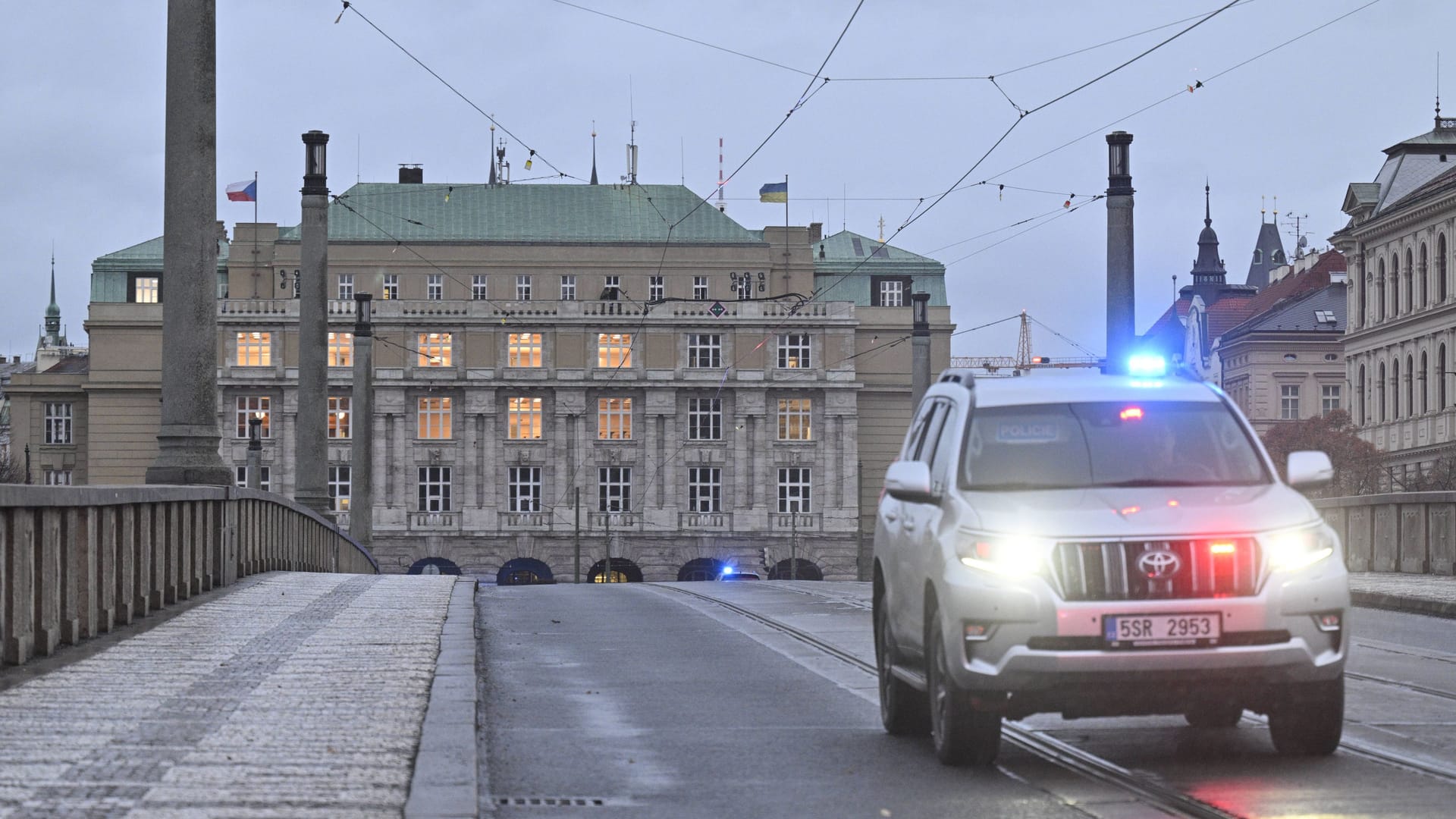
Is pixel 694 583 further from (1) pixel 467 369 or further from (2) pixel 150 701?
(1) pixel 467 369

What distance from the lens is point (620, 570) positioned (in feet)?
334

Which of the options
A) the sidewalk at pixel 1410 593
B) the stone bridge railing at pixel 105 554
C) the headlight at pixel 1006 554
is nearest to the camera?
the headlight at pixel 1006 554

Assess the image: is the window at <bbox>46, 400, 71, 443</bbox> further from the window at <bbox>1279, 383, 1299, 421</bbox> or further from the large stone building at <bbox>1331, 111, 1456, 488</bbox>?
the large stone building at <bbox>1331, 111, 1456, 488</bbox>

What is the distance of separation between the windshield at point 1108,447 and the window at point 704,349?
309 feet

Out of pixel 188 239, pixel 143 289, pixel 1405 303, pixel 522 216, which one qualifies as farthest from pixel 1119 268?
pixel 143 289

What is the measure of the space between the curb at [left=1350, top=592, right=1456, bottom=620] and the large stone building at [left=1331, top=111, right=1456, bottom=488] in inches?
1885

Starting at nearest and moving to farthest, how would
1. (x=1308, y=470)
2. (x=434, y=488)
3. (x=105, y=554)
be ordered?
(x=1308, y=470)
(x=105, y=554)
(x=434, y=488)

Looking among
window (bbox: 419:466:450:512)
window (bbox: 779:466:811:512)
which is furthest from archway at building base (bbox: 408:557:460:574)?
window (bbox: 779:466:811:512)

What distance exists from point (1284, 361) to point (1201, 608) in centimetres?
9952

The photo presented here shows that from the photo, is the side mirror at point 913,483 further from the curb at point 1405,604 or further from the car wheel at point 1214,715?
the curb at point 1405,604

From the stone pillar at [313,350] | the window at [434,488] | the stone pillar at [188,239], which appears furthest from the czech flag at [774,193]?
the stone pillar at [188,239]

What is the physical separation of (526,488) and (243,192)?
62.9 ft

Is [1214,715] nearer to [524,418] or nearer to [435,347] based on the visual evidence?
[524,418]

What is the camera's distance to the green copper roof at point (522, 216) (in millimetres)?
108000
